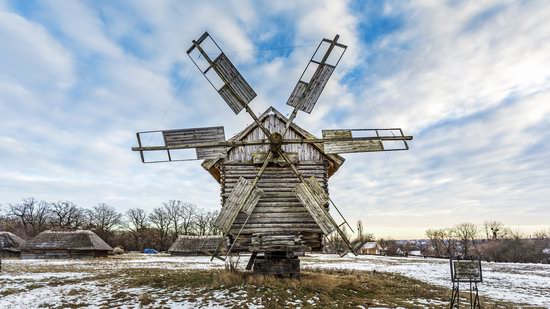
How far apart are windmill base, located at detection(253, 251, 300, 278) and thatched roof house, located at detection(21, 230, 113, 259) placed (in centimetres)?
3740

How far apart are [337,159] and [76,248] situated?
40460 millimetres

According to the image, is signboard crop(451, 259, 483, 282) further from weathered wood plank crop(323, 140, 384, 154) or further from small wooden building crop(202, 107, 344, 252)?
weathered wood plank crop(323, 140, 384, 154)

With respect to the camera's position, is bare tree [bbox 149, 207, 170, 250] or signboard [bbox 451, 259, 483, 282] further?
bare tree [bbox 149, 207, 170, 250]

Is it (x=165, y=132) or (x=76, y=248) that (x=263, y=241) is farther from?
(x=76, y=248)

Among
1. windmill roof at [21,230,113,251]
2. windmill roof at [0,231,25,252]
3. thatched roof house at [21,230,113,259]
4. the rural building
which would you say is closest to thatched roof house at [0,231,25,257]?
windmill roof at [0,231,25,252]

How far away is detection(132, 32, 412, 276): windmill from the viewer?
1250 cm

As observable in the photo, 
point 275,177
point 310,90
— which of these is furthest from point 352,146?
point 275,177

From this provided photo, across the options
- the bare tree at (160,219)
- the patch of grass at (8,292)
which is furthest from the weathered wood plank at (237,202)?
the bare tree at (160,219)

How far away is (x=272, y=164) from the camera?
43.2 feet

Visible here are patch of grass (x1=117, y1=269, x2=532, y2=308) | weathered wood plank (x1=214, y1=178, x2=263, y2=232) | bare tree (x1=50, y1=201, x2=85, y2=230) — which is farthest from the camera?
bare tree (x1=50, y1=201, x2=85, y2=230)

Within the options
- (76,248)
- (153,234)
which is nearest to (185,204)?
(153,234)

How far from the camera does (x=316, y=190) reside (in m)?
12.7

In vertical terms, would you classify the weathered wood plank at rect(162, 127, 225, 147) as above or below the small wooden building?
above

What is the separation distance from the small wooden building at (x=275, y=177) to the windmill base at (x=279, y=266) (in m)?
1.10
